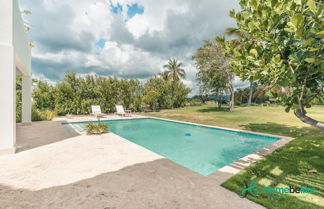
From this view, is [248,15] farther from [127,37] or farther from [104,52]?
[104,52]

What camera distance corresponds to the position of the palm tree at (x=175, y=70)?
33.9 metres

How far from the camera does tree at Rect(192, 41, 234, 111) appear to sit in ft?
56.5

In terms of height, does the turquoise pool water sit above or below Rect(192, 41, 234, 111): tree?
below

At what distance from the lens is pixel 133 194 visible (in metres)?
2.57

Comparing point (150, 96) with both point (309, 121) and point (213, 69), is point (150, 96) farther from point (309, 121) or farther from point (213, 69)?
point (309, 121)

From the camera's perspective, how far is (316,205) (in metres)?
2.23

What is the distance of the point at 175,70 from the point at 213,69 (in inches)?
667

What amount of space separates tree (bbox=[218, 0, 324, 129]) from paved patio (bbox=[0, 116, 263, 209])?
1.99m

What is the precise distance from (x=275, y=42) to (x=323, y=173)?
12.0 ft

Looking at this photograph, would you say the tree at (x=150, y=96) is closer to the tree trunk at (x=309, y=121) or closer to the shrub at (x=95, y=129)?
the shrub at (x=95, y=129)

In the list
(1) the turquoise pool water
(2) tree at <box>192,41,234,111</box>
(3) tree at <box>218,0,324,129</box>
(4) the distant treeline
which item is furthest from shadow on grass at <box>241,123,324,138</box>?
(4) the distant treeline

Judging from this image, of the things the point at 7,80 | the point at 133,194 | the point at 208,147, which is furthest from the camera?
the point at 208,147

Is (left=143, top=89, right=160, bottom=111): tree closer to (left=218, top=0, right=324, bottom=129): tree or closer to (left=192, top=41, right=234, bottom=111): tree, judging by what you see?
(left=192, top=41, right=234, bottom=111): tree

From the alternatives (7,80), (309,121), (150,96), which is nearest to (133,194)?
(309,121)
